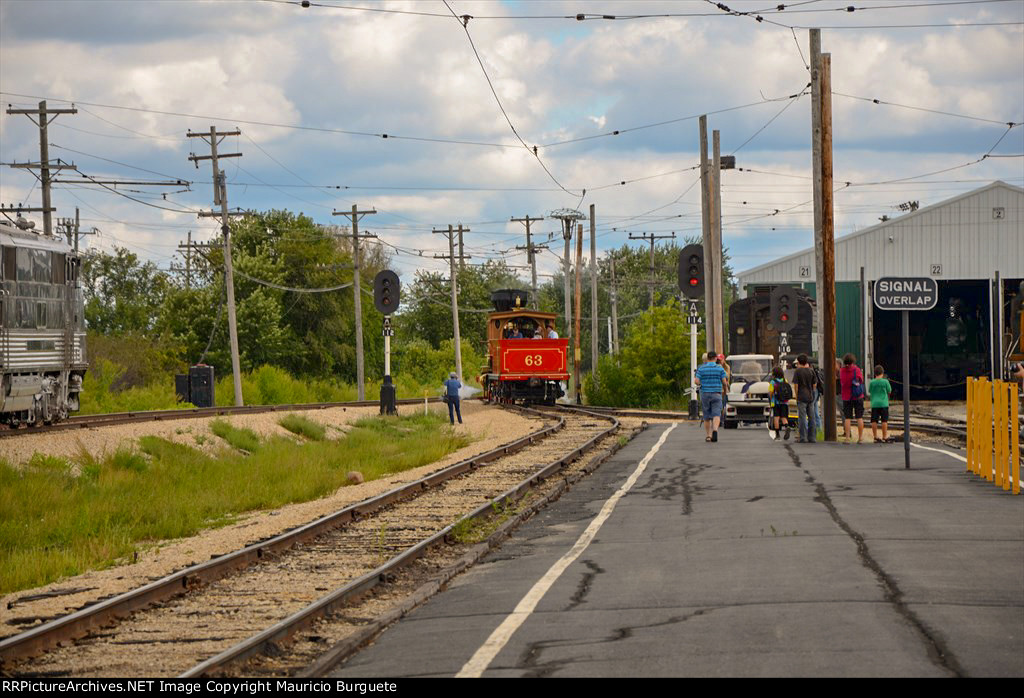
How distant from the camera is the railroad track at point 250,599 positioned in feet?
28.9

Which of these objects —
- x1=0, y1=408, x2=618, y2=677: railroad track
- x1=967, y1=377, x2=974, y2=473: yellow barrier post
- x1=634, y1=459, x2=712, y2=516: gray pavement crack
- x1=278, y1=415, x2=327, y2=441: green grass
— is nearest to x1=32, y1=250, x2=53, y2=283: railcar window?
x1=278, y1=415, x2=327, y2=441: green grass

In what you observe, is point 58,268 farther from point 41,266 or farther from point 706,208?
point 706,208

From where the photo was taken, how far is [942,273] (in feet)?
182

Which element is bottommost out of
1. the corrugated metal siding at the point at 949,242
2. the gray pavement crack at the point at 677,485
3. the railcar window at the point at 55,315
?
the gray pavement crack at the point at 677,485

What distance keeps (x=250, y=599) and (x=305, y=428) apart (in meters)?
23.7

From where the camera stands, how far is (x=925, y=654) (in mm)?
7418

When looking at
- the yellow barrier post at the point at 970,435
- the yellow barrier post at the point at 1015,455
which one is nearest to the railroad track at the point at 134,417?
the yellow barrier post at the point at 970,435

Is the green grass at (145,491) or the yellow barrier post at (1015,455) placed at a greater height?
the yellow barrier post at (1015,455)

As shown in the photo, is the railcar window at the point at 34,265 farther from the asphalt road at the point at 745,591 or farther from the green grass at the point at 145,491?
the asphalt road at the point at 745,591

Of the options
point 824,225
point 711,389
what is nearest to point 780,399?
point 711,389

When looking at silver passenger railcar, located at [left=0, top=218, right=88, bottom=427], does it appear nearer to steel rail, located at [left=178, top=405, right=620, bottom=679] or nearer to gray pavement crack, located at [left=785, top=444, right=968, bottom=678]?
steel rail, located at [left=178, top=405, right=620, bottom=679]

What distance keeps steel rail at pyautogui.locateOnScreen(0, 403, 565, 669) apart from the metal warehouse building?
40102mm

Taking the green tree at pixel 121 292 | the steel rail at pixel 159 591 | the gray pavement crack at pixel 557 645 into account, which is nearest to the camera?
the gray pavement crack at pixel 557 645

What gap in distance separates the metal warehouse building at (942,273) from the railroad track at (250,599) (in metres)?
40.0
